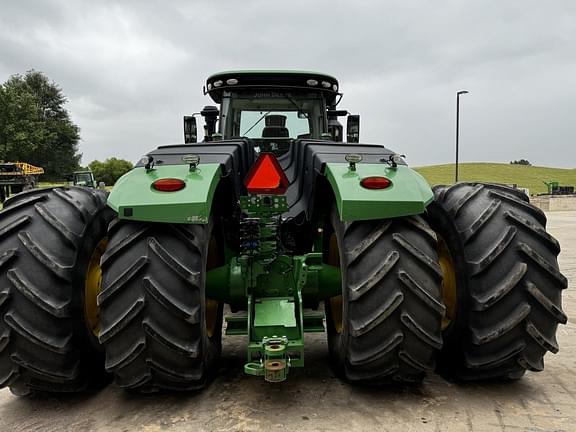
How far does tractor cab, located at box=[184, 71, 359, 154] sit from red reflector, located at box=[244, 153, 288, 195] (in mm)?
2372

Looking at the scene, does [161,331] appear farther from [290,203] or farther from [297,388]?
[290,203]

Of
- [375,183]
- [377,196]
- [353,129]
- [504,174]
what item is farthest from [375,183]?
[504,174]

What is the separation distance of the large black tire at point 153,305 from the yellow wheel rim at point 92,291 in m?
0.47

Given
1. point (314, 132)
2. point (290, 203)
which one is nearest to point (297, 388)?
point (290, 203)

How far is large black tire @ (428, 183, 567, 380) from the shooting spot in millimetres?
3053

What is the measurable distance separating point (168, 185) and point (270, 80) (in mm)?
2847

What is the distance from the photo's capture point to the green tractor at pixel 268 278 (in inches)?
111

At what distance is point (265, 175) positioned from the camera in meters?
3.12

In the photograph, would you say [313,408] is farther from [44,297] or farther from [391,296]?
[44,297]

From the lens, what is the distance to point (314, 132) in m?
5.70

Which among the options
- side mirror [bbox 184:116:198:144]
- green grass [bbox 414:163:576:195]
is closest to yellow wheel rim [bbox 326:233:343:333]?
side mirror [bbox 184:116:198:144]

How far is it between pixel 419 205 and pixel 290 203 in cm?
142

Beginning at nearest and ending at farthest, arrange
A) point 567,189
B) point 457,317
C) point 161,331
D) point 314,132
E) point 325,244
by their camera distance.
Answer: point 161,331
point 457,317
point 325,244
point 314,132
point 567,189

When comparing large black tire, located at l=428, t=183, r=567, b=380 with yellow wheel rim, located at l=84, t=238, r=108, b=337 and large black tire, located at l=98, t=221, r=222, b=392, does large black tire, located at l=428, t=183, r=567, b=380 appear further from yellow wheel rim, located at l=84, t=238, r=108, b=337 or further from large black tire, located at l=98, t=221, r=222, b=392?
yellow wheel rim, located at l=84, t=238, r=108, b=337
